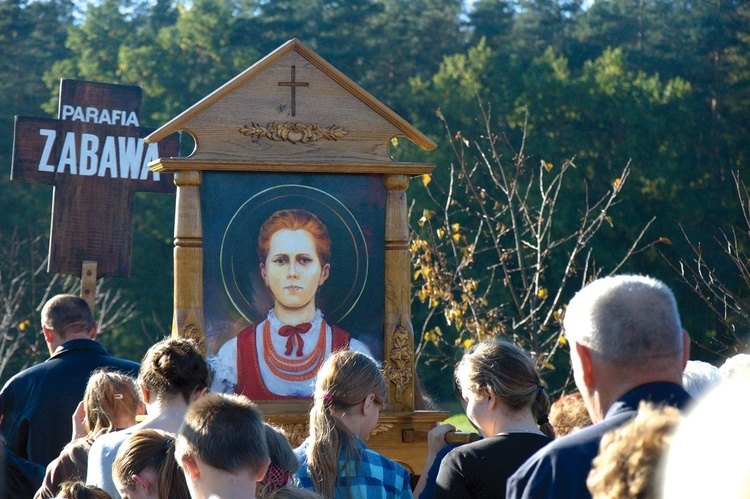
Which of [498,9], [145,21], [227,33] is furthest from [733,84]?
[145,21]

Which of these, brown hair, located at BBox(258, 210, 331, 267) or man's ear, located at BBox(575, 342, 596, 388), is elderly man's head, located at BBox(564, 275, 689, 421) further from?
brown hair, located at BBox(258, 210, 331, 267)

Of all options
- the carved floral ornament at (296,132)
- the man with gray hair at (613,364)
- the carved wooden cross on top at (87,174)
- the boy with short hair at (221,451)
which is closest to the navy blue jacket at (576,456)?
the man with gray hair at (613,364)

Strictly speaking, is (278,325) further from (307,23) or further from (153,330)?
(307,23)

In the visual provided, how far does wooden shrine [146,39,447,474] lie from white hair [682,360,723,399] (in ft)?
5.41

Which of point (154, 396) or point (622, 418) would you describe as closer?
point (622, 418)

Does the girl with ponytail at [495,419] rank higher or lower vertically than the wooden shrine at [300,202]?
lower

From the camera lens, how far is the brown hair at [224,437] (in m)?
2.77

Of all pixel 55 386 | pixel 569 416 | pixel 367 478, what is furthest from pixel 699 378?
pixel 55 386

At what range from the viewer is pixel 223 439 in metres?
2.79

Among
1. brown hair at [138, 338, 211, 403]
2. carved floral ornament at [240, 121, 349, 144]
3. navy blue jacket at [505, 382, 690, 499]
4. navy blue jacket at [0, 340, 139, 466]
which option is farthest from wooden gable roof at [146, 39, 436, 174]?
navy blue jacket at [505, 382, 690, 499]

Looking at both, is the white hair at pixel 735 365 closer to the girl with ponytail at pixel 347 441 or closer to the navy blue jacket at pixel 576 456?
the girl with ponytail at pixel 347 441

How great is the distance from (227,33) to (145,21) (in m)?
6.79

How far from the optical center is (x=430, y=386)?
77.3 feet

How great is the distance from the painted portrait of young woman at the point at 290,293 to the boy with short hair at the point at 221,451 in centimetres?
245
